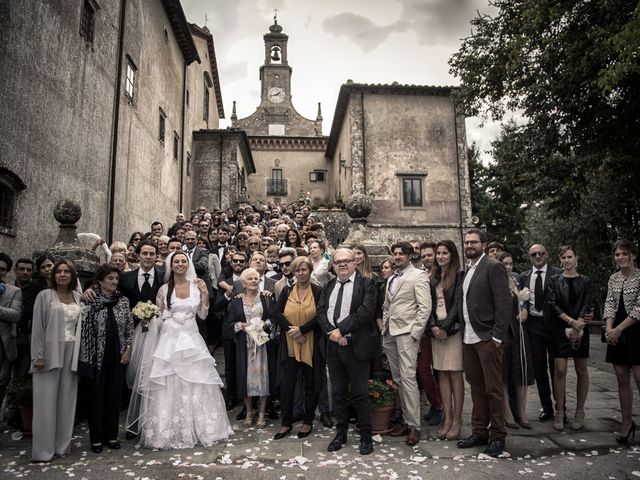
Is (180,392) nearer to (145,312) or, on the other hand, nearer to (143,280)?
(145,312)

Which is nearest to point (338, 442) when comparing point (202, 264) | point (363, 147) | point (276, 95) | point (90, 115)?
point (202, 264)

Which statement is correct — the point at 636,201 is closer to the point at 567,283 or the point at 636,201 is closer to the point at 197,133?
the point at 567,283

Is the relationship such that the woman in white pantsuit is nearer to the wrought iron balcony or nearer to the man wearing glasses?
the man wearing glasses

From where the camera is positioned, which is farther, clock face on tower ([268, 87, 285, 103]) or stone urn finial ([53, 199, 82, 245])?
clock face on tower ([268, 87, 285, 103])

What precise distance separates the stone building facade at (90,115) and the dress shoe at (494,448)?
9282mm

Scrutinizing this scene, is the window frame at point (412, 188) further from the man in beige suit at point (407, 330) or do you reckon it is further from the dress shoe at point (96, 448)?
the dress shoe at point (96, 448)

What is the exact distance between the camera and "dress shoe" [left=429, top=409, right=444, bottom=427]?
581cm

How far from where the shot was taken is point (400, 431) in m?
5.40

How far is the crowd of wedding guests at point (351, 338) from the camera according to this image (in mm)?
4875

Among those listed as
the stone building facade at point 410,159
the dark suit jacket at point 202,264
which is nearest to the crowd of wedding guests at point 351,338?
the dark suit jacket at point 202,264

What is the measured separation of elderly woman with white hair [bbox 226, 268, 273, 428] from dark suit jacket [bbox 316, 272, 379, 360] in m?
1.07

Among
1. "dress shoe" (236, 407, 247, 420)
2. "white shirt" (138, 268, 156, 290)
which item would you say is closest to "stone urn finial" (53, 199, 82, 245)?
"white shirt" (138, 268, 156, 290)

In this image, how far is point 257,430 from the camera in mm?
5590

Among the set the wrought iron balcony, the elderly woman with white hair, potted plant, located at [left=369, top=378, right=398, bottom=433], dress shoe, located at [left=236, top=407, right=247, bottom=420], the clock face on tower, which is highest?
the clock face on tower
